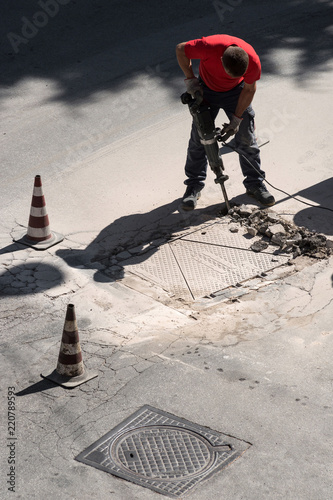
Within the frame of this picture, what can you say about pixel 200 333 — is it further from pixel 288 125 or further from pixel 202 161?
pixel 288 125

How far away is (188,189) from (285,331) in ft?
7.55

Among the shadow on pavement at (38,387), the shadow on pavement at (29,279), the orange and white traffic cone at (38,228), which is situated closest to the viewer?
the shadow on pavement at (38,387)

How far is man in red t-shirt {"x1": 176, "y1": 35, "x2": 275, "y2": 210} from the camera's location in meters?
6.00

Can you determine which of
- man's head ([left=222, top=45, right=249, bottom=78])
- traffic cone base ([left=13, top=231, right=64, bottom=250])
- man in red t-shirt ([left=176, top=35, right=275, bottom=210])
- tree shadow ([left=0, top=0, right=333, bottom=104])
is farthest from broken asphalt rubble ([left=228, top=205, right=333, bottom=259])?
tree shadow ([left=0, top=0, right=333, bottom=104])

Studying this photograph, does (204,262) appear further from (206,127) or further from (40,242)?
(40,242)

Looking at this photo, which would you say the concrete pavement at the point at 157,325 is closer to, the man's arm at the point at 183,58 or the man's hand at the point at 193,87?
the man's hand at the point at 193,87

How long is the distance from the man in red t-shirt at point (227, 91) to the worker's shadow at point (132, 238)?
0.19 m

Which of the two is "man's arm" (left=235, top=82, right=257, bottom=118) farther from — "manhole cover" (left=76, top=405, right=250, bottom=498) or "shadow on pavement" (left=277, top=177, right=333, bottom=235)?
"manhole cover" (left=76, top=405, right=250, bottom=498)

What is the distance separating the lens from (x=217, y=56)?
20.0 ft

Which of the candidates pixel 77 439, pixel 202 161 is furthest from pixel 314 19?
pixel 77 439

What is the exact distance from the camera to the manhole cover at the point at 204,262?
18.7ft

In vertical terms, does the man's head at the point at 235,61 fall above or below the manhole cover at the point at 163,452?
above

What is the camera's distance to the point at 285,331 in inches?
197

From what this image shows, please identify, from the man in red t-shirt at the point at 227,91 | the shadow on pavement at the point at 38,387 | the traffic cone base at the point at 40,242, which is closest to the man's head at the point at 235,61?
the man in red t-shirt at the point at 227,91
